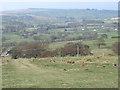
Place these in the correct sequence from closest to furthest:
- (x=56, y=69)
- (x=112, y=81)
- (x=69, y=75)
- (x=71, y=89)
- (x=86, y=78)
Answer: (x=71, y=89) < (x=112, y=81) < (x=86, y=78) < (x=69, y=75) < (x=56, y=69)

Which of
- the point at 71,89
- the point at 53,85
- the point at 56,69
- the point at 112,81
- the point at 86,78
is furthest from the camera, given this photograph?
the point at 56,69

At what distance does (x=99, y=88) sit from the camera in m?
8.70

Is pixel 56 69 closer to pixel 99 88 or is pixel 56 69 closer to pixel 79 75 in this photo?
pixel 79 75

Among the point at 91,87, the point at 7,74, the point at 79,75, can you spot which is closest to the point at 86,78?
the point at 79,75

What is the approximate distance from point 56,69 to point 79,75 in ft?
6.58

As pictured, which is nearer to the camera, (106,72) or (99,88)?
(99,88)

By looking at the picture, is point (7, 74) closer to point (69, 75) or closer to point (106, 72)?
point (69, 75)

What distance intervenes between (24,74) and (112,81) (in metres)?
3.97

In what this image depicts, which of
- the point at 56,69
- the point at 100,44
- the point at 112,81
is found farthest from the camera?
the point at 100,44

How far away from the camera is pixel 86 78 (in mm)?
10625

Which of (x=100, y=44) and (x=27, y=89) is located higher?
(x=27, y=89)

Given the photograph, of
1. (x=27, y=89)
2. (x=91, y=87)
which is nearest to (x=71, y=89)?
(x=91, y=87)

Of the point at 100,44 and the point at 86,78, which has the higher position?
the point at 86,78

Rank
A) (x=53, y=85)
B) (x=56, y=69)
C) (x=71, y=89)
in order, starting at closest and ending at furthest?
(x=71, y=89)
(x=53, y=85)
(x=56, y=69)
